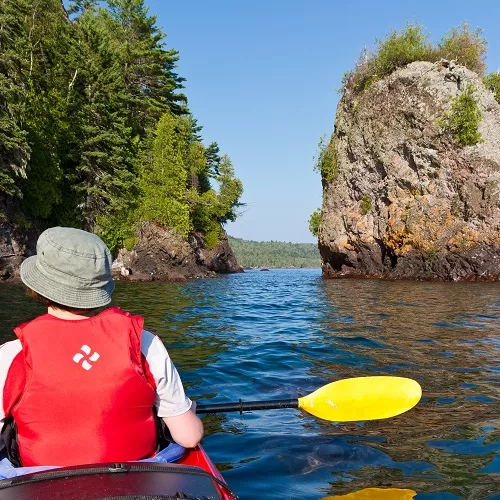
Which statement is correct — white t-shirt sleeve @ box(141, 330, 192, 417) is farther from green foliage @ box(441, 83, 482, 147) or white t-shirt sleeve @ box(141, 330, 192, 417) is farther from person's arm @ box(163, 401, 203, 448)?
green foliage @ box(441, 83, 482, 147)

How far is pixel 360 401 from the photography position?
384 centimetres

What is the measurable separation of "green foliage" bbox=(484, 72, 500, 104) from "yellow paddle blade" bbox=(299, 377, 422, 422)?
95.2ft

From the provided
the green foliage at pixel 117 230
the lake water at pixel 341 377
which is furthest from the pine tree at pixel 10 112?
the lake water at pixel 341 377

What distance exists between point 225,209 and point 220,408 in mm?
34937

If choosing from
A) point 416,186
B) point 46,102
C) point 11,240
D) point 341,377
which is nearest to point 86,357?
point 341,377

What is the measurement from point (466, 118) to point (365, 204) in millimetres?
7368

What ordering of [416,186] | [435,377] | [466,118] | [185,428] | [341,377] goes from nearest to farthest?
1. [185,428]
2. [435,377]
3. [341,377]
4. [466,118]
5. [416,186]

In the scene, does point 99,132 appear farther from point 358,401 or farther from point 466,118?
point 358,401

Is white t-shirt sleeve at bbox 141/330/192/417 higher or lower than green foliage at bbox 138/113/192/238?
lower

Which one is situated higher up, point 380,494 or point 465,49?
point 465,49

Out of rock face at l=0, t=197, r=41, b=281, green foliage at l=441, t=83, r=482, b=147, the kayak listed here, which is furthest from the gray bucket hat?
green foliage at l=441, t=83, r=482, b=147

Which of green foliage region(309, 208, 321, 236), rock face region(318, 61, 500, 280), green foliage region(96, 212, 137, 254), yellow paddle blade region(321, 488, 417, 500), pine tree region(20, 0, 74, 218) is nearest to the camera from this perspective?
yellow paddle blade region(321, 488, 417, 500)

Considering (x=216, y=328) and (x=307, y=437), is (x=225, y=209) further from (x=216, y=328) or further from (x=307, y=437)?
(x=307, y=437)

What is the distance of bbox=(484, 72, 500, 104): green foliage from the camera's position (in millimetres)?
27641
